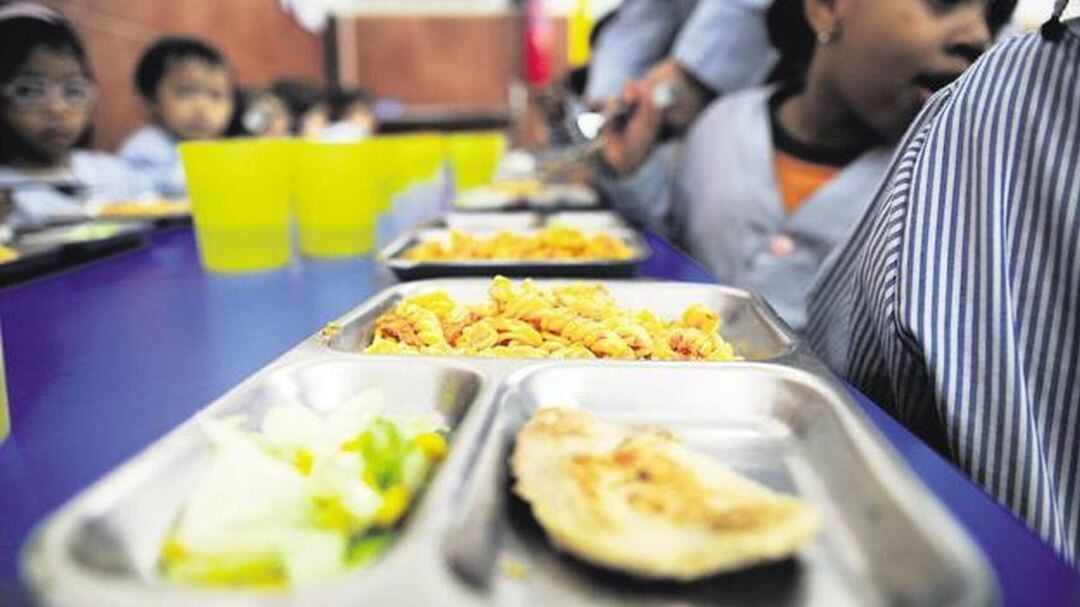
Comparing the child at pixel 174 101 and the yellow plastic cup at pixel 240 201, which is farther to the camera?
the child at pixel 174 101

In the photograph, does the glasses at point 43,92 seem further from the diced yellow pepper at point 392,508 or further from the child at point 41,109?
the diced yellow pepper at point 392,508

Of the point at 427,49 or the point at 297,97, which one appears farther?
the point at 427,49

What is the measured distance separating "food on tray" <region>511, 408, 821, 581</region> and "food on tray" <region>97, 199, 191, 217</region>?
2029 mm

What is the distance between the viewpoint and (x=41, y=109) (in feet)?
11.3

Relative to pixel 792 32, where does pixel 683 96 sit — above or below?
below

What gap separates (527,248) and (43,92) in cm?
302

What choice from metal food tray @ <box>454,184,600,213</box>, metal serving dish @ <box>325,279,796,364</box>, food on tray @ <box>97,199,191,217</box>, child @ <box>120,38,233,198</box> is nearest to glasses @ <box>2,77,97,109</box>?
child @ <box>120,38,233,198</box>

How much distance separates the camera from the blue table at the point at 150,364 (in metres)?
0.55

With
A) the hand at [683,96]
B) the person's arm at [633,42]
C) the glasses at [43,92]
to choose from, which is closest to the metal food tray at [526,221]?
the hand at [683,96]

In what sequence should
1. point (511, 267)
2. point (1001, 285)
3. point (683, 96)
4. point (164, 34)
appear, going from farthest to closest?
1. point (164, 34)
2. point (683, 96)
3. point (511, 267)
4. point (1001, 285)

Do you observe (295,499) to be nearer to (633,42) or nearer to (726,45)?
(726,45)

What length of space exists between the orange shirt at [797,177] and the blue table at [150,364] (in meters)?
0.54

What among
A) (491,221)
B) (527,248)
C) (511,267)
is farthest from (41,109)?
(511,267)

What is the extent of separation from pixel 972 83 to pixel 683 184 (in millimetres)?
1673
